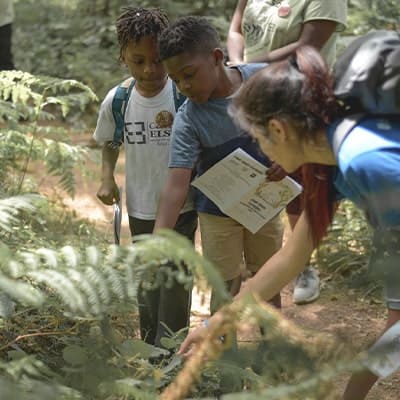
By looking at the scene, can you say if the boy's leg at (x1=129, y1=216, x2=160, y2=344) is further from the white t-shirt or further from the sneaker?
the sneaker

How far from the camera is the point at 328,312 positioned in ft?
14.3

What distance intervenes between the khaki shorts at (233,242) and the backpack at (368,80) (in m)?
1.26

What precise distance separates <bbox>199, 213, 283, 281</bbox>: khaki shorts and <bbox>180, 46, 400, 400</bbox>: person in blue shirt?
83cm

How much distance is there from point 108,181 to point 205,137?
0.57 meters

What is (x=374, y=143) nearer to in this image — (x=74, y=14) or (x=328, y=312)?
(x=328, y=312)

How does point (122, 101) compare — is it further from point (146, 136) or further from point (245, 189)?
point (245, 189)

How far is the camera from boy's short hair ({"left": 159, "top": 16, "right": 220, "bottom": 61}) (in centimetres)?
290

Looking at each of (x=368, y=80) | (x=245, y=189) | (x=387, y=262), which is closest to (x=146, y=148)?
(x=245, y=189)

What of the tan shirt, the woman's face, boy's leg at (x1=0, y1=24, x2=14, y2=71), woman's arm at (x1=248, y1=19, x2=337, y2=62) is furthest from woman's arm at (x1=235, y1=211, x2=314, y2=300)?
boy's leg at (x1=0, y1=24, x2=14, y2=71)

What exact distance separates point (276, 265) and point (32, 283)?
0.92 meters

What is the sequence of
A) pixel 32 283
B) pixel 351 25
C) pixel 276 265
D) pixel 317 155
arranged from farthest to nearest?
1. pixel 351 25
2. pixel 32 283
3. pixel 276 265
4. pixel 317 155

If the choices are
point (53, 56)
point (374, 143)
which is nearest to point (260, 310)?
point (374, 143)

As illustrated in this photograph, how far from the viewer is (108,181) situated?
11.2 feet

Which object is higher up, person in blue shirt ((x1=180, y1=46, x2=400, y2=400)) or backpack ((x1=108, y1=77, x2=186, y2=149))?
person in blue shirt ((x1=180, y1=46, x2=400, y2=400))
